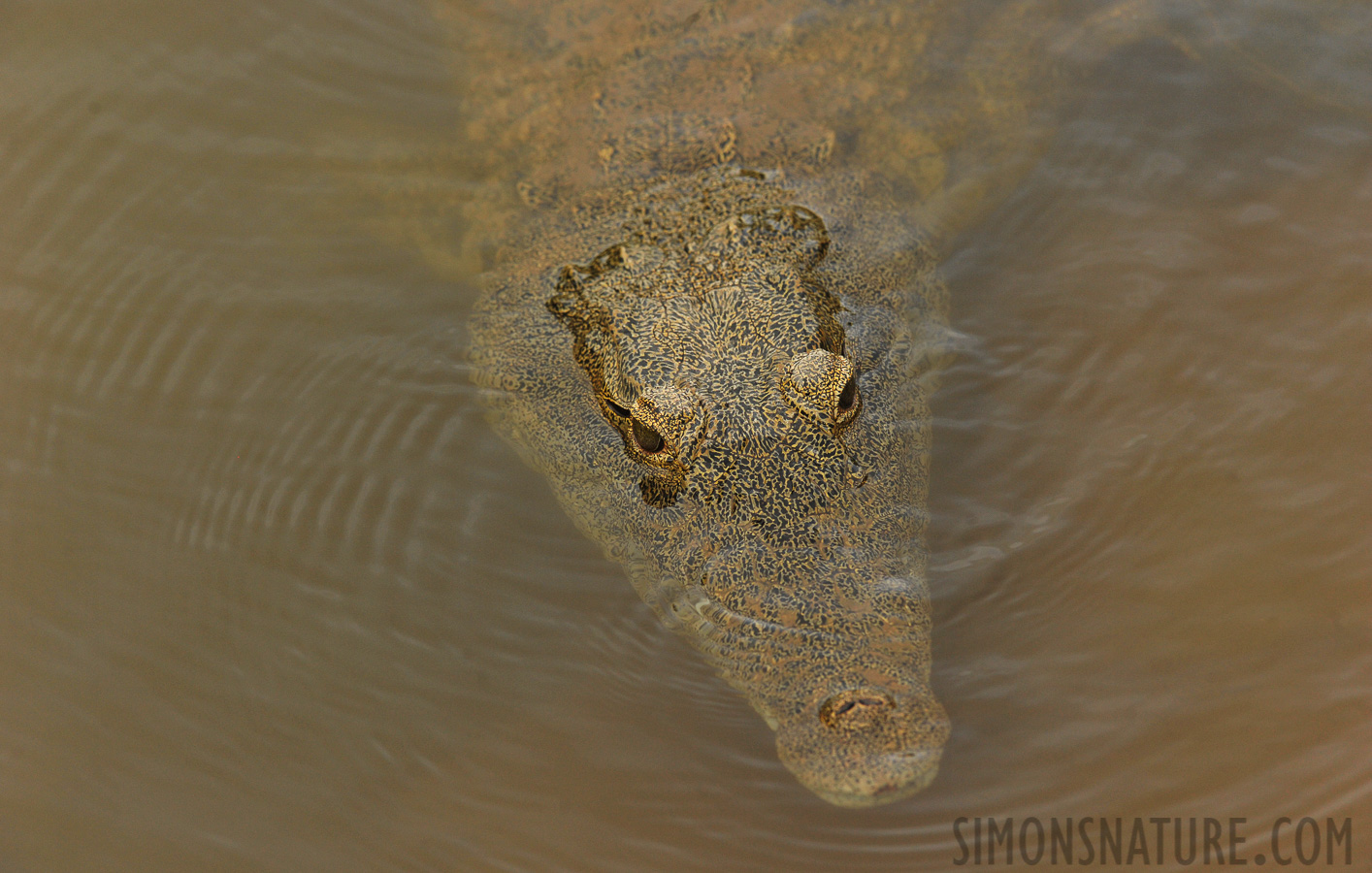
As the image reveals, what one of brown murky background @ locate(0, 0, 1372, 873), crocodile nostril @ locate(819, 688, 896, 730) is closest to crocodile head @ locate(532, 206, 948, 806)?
crocodile nostril @ locate(819, 688, 896, 730)

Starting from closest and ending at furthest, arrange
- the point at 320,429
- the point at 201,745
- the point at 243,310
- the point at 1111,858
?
the point at 1111,858 → the point at 201,745 → the point at 320,429 → the point at 243,310

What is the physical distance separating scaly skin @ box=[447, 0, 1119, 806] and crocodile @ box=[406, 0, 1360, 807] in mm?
14

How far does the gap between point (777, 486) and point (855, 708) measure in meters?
0.95

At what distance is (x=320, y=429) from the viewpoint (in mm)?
5102

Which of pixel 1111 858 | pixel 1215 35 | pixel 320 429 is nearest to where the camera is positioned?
pixel 1111 858

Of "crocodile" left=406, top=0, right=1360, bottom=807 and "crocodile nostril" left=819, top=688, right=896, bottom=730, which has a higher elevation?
"crocodile" left=406, top=0, right=1360, bottom=807

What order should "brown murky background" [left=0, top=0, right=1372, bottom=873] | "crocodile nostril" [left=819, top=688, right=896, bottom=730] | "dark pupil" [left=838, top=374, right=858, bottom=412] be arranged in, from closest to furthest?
"crocodile nostril" [left=819, top=688, right=896, bottom=730] → "brown murky background" [left=0, top=0, right=1372, bottom=873] → "dark pupil" [left=838, top=374, right=858, bottom=412]

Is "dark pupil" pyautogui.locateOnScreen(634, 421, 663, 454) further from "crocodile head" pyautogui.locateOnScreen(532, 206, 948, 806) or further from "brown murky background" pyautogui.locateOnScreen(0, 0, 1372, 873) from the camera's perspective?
"brown murky background" pyautogui.locateOnScreen(0, 0, 1372, 873)

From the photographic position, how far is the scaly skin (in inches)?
157

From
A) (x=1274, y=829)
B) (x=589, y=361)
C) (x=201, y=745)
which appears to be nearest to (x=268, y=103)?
(x=589, y=361)

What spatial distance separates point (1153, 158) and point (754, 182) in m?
2.20

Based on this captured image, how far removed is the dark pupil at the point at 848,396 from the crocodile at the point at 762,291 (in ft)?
0.04

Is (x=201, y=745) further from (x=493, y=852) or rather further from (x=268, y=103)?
(x=268, y=103)

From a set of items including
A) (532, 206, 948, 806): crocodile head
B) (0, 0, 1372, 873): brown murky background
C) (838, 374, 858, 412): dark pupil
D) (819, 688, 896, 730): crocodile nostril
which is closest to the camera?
(819, 688, 896, 730): crocodile nostril
